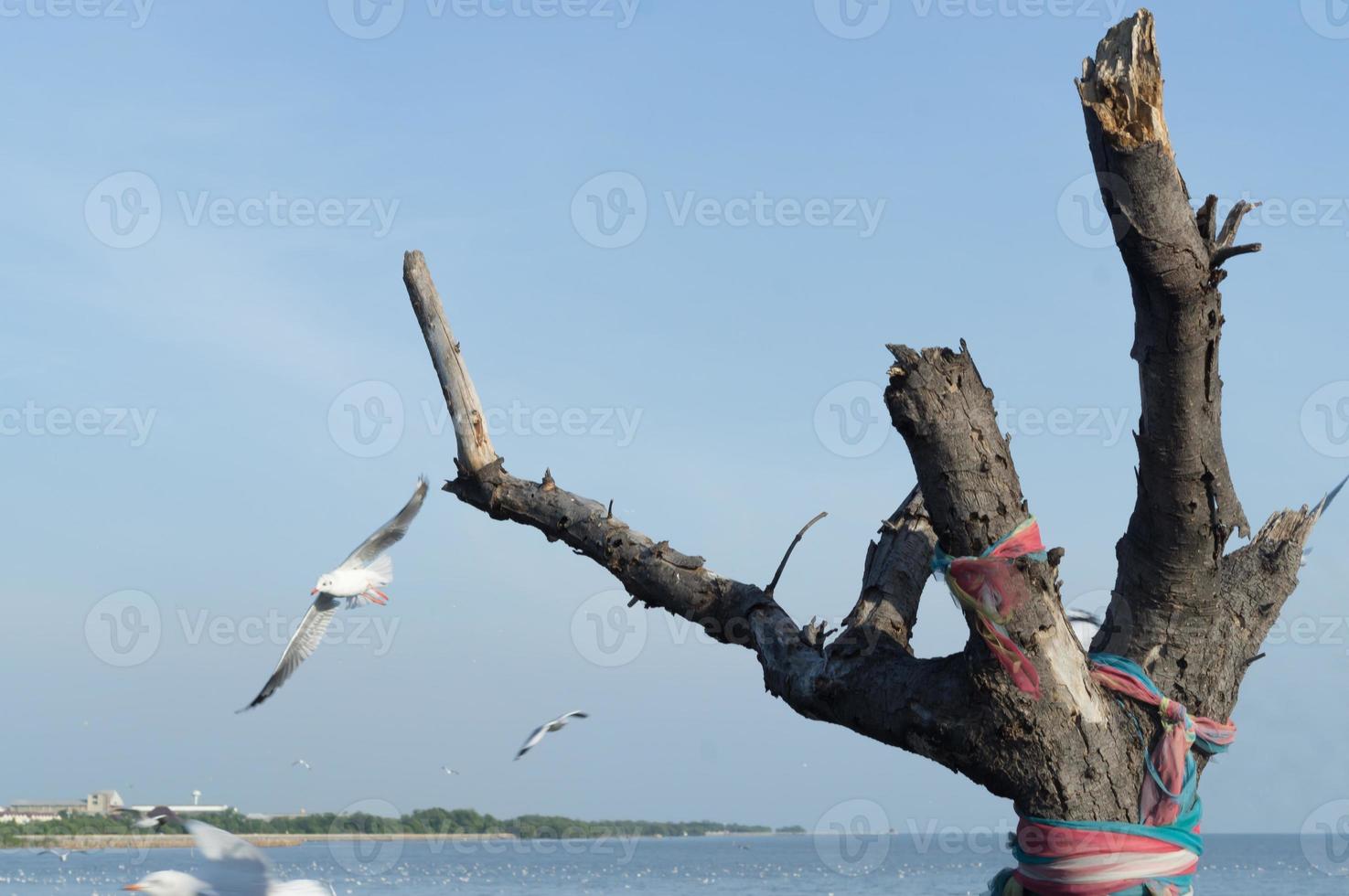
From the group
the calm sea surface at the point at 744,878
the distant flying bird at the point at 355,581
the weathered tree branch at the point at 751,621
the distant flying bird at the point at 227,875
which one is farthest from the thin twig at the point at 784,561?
the calm sea surface at the point at 744,878

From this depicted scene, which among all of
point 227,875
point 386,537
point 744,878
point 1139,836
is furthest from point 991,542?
point 744,878

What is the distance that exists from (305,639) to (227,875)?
4.82m

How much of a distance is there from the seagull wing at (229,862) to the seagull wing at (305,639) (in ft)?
11.6

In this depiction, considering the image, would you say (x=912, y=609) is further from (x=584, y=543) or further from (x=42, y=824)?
(x=42, y=824)

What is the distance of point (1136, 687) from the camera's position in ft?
12.3

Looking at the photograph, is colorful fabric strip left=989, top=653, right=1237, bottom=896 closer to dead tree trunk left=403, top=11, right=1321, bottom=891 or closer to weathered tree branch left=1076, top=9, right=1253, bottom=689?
dead tree trunk left=403, top=11, right=1321, bottom=891

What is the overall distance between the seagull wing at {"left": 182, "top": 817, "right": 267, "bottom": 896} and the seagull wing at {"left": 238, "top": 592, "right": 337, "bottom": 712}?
3522 mm

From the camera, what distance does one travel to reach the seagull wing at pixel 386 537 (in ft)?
32.6

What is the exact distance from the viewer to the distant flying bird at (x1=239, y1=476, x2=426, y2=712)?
9852 mm

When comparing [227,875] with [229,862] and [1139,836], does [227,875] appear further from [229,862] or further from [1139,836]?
[1139,836]

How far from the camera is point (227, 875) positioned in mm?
5430

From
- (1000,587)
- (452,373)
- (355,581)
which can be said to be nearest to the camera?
(1000,587)

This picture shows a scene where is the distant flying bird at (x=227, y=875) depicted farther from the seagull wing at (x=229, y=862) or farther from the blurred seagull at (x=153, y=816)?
the blurred seagull at (x=153, y=816)

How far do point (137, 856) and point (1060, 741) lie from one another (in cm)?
15856
